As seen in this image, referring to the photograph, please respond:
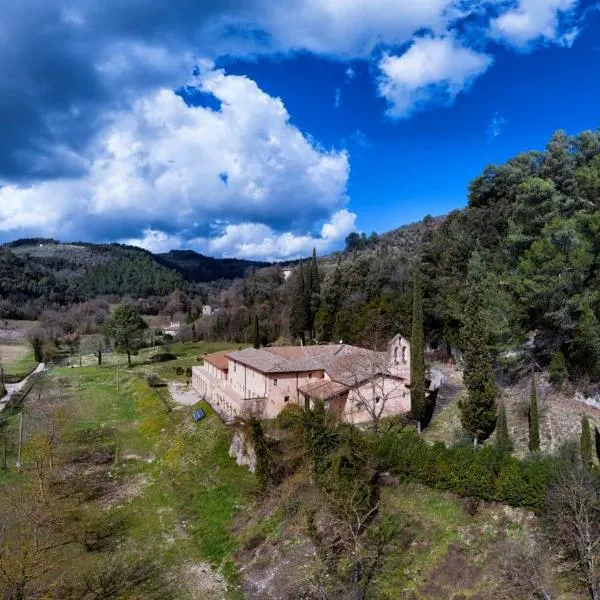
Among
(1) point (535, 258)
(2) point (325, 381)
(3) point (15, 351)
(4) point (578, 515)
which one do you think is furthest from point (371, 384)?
(3) point (15, 351)

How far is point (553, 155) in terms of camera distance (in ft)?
167

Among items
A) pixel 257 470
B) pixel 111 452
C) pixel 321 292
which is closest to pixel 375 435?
pixel 257 470

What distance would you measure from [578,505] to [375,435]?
13.2 m

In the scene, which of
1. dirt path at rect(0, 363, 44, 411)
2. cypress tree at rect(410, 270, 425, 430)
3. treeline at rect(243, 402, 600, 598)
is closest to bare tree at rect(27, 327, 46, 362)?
dirt path at rect(0, 363, 44, 411)

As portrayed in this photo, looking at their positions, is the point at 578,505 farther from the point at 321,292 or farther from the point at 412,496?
the point at 321,292

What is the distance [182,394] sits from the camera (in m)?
59.1

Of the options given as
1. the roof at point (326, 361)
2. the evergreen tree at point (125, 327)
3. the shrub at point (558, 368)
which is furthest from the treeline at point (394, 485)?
the evergreen tree at point (125, 327)

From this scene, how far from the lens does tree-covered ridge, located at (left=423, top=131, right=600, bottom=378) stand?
33.7 metres

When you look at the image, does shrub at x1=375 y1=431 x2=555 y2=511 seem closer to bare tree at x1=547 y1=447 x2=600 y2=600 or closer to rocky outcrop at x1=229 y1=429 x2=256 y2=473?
bare tree at x1=547 y1=447 x2=600 y2=600

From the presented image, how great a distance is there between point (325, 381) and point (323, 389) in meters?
2.01

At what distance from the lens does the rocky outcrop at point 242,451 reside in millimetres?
35531

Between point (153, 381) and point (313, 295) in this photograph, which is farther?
point (313, 295)

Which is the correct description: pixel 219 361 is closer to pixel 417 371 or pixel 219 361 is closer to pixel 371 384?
pixel 371 384

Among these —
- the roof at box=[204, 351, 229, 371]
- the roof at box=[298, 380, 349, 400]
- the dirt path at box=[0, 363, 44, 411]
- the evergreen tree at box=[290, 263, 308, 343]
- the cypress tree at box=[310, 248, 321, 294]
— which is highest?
the cypress tree at box=[310, 248, 321, 294]
